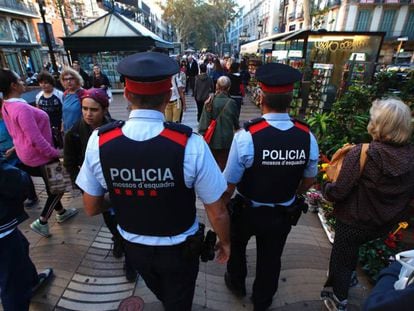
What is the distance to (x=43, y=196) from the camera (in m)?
4.32

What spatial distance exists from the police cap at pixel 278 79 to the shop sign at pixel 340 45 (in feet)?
30.3

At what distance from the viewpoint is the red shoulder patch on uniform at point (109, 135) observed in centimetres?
138

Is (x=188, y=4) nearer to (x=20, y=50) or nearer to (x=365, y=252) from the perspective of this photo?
(x=20, y=50)

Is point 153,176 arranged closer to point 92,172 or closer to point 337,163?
point 92,172

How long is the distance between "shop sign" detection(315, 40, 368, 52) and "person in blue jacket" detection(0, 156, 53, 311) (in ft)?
34.6

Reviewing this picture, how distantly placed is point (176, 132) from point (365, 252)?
272 centimetres

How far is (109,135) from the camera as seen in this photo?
1393mm

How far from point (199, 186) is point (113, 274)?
203 cm

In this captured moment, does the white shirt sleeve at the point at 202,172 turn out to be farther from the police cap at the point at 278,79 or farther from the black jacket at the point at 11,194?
the black jacket at the point at 11,194

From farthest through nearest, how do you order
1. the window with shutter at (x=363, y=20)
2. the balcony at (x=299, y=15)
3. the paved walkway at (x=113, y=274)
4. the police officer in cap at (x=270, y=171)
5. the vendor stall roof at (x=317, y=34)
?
the balcony at (x=299, y=15) < the window with shutter at (x=363, y=20) < the vendor stall roof at (x=317, y=34) < the paved walkway at (x=113, y=274) < the police officer in cap at (x=270, y=171)

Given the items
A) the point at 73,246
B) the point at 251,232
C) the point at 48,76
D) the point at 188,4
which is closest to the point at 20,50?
the point at 188,4

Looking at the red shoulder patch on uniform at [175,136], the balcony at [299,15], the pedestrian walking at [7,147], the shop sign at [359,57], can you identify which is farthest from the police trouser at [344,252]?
the balcony at [299,15]

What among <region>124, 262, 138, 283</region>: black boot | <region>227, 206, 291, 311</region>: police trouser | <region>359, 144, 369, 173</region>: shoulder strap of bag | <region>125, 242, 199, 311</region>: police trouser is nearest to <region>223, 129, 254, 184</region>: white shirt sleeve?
<region>227, 206, 291, 311</region>: police trouser

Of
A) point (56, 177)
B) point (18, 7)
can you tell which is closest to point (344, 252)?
point (56, 177)
